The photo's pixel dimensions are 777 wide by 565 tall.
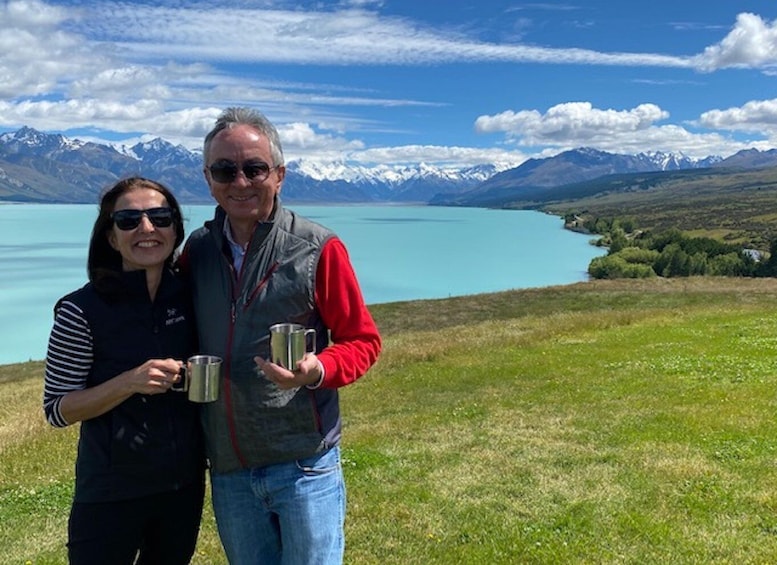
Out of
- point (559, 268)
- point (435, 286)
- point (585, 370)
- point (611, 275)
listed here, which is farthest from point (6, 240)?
point (585, 370)

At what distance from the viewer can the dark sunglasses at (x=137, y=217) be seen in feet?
11.2

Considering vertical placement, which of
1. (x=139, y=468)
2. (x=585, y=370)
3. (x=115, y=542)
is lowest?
(x=585, y=370)

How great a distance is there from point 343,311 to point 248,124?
3.56ft

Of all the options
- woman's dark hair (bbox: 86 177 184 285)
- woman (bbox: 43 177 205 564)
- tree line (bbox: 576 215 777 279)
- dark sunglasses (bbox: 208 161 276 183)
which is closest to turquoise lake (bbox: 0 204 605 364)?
tree line (bbox: 576 215 777 279)

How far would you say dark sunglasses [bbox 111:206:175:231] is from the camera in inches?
134

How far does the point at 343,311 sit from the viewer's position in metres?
3.33

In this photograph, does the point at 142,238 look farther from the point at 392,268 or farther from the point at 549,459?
the point at 392,268

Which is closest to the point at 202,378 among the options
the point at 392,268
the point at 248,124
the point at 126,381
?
the point at 126,381

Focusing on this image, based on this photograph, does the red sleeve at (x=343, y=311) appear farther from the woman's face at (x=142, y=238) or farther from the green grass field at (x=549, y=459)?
the green grass field at (x=549, y=459)

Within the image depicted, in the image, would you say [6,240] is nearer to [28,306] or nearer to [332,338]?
[28,306]

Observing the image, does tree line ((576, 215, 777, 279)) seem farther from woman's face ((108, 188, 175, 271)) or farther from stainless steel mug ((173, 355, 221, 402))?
stainless steel mug ((173, 355, 221, 402))

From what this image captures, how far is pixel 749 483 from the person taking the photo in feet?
24.5

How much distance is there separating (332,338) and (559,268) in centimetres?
11127

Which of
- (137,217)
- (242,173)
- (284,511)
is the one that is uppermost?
(242,173)
